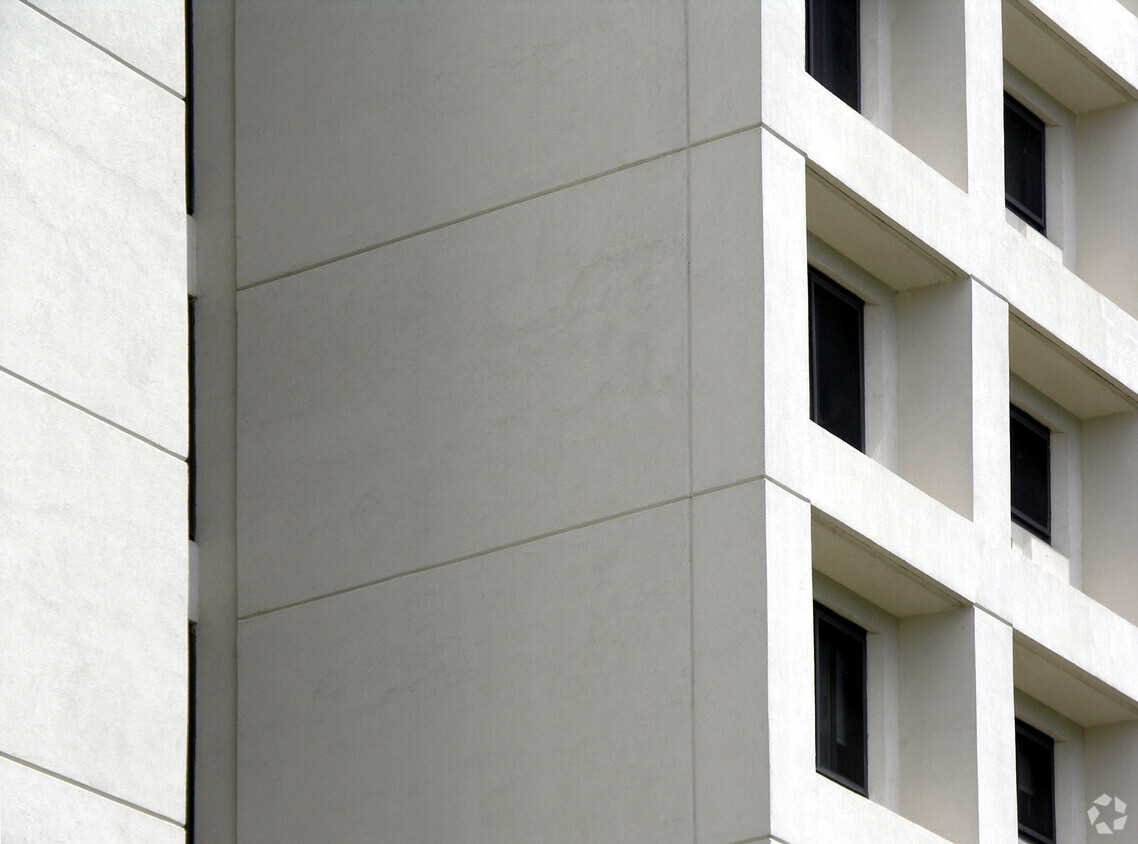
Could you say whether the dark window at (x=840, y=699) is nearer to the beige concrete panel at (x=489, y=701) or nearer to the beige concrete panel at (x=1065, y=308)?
the beige concrete panel at (x=489, y=701)

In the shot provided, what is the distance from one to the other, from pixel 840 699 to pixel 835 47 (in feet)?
21.6

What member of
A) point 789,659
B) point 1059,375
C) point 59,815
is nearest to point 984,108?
point 1059,375

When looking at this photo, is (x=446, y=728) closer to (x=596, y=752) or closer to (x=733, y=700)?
(x=596, y=752)

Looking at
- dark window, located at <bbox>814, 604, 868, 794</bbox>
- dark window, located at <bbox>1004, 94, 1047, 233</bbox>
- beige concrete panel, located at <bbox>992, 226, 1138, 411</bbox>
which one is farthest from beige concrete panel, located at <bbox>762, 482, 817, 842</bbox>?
dark window, located at <bbox>1004, 94, 1047, 233</bbox>

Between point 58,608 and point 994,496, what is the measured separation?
10496 millimetres

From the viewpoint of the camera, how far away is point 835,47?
23672 millimetres

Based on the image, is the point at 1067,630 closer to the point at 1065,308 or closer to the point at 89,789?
the point at 1065,308

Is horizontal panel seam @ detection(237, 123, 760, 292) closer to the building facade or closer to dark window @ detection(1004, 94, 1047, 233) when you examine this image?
the building facade

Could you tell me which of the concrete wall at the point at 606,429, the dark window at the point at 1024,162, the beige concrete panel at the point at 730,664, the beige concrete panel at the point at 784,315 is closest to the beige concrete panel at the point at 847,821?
the concrete wall at the point at 606,429

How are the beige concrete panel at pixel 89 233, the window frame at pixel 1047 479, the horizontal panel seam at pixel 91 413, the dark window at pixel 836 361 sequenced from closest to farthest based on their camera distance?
the horizontal panel seam at pixel 91 413
the beige concrete panel at pixel 89 233
the dark window at pixel 836 361
the window frame at pixel 1047 479

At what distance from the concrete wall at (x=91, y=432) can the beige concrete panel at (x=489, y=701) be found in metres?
4.80

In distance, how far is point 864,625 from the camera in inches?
866

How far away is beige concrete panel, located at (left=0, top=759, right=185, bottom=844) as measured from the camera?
1390 cm

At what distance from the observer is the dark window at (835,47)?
76.6ft
